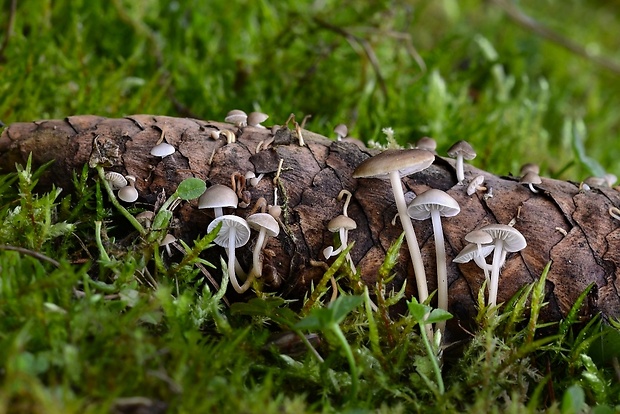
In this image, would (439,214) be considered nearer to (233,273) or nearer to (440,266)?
(440,266)

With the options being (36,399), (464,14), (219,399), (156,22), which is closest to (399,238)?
(219,399)

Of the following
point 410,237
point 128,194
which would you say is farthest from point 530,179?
point 128,194

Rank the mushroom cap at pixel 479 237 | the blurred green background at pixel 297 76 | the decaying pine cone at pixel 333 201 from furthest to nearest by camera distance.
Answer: the blurred green background at pixel 297 76 < the decaying pine cone at pixel 333 201 < the mushroom cap at pixel 479 237

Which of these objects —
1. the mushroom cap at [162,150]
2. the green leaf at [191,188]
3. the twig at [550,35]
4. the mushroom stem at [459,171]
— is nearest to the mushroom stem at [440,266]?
the mushroom stem at [459,171]

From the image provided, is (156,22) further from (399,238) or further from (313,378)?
(313,378)

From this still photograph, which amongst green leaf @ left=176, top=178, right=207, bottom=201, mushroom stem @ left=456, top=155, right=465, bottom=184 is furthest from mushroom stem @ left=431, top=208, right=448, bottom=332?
green leaf @ left=176, top=178, right=207, bottom=201

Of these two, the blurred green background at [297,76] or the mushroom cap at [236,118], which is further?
the blurred green background at [297,76]

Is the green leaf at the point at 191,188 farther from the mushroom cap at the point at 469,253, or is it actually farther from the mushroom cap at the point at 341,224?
the mushroom cap at the point at 469,253
